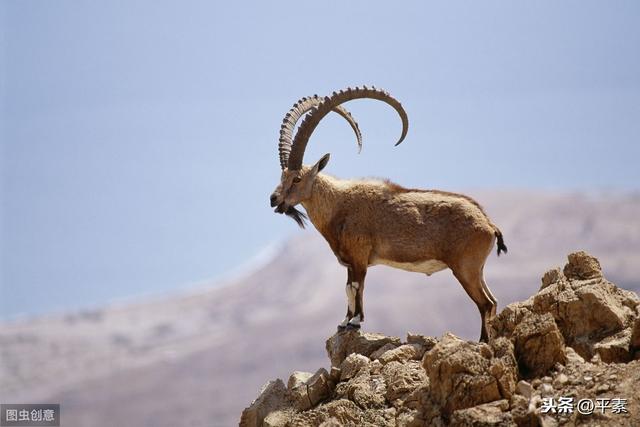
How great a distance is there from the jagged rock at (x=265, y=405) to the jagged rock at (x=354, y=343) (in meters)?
1.20

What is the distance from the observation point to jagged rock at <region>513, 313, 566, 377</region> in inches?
502

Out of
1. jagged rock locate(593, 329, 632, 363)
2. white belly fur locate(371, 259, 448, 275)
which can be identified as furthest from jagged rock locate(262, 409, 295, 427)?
jagged rock locate(593, 329, 632, 363)

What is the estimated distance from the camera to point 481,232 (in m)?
15.3

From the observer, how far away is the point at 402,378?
1388cm

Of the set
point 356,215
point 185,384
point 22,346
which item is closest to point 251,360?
point 185,384

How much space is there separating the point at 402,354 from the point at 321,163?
3832 mm

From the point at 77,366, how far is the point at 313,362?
43659 mm

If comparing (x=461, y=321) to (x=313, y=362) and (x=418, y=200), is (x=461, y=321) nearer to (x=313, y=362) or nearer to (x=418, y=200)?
(x=313, y=362)

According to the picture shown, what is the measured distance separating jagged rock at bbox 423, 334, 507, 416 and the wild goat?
9.36 feet

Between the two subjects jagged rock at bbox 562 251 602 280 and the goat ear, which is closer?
jagged rock at bbox 562 251 602 280

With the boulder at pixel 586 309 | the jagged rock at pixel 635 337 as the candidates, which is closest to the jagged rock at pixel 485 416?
the boulder at pixel 586 309

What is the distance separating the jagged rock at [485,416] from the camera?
11562 millimetres

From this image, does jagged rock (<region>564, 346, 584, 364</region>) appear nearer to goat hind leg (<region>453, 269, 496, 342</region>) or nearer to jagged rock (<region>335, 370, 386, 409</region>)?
goat hind leg (<region>453, 269, 496, 342</region>)

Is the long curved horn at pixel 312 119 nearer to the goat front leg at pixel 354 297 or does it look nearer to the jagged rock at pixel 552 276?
the goat front leg at pixel 354 297
